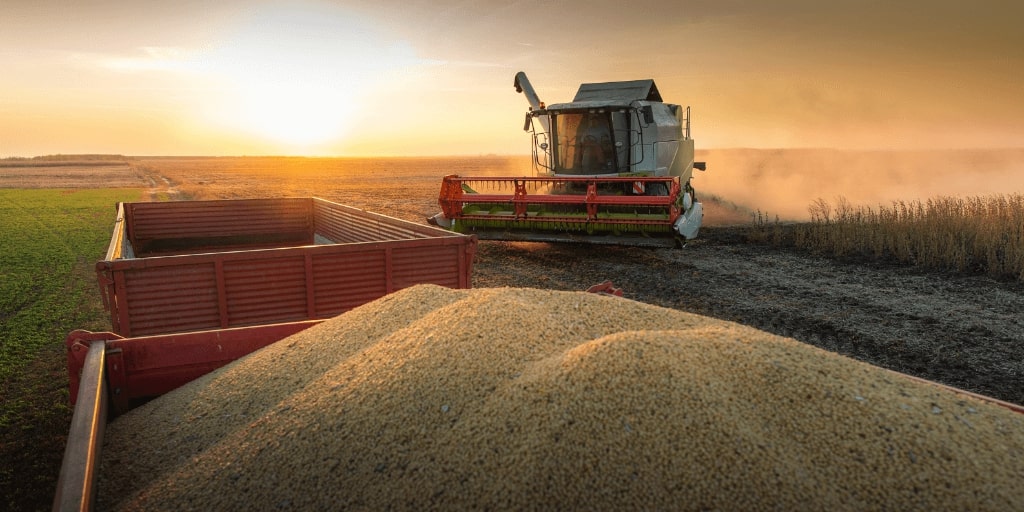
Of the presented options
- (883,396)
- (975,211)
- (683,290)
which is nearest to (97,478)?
(883,396)

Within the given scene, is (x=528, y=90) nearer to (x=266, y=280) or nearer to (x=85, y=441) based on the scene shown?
(x=266, y=280)

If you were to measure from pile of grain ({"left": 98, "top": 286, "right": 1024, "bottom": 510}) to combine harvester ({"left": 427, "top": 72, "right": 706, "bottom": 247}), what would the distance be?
6285 millimetres

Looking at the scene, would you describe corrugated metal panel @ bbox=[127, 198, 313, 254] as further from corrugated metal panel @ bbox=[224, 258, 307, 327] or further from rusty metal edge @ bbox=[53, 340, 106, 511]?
rusty metal edge @ bbox=[53, 340, 106, 511]

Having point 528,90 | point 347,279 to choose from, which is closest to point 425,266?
point 347,279

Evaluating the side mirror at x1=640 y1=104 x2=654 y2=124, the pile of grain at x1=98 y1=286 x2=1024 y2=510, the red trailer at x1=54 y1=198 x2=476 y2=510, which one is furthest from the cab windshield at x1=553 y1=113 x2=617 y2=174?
the pile of grain at x1=98 y1=286 x2=1024 y2=510

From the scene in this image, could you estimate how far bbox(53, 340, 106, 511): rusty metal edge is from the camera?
1959 millimetres

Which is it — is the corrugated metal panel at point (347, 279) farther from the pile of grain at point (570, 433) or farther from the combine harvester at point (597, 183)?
the combine harvester at point (597, 183)

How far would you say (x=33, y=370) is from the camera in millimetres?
5348

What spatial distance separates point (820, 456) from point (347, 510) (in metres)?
1.58

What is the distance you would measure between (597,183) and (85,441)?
31.5 feet

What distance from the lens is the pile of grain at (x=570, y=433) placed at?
204 centimetres

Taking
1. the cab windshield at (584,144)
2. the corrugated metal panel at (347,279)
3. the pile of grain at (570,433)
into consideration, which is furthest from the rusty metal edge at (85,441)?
the cab windshield at (584,144)

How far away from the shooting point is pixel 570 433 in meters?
2.21

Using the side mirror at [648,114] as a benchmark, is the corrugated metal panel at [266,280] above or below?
below
